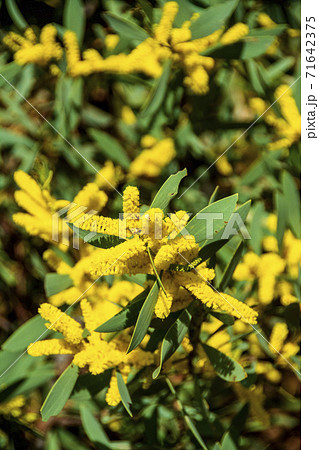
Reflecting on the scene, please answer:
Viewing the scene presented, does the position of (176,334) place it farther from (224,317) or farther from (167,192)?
(167,192)

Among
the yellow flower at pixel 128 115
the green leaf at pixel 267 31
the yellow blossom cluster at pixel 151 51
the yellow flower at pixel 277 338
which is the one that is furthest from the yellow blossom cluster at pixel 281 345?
the yellow flower at pixel 128 115

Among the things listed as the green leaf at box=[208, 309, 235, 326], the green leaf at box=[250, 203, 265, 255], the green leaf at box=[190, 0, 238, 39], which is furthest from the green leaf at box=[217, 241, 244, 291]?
the green leaf at box=[190, 0, 238, 39]

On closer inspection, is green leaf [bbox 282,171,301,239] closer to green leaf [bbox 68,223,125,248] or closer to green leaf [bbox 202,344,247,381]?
green leaf [bbox 202,344,247,381]

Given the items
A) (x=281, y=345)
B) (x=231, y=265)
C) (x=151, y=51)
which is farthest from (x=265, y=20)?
(x=281, y=345)

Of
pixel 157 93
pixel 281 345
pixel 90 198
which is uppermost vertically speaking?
pixel 157 93

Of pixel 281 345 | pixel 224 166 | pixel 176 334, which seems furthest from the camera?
pixel 224 166
